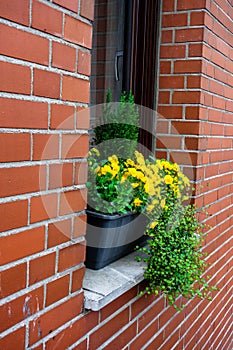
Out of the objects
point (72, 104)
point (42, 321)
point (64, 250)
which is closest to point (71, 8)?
point (72, 104)

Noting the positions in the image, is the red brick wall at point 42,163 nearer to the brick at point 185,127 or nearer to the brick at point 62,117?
the brick at point 62,117

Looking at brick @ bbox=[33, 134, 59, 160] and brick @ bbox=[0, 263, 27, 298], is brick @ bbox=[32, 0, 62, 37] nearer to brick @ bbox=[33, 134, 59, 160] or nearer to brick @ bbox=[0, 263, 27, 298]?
brick @ bbox=[33, 134, 59, 160]

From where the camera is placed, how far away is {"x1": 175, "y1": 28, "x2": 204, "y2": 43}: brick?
2.34 m

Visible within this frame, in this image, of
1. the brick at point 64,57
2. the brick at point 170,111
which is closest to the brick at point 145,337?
the brick at point 170,111

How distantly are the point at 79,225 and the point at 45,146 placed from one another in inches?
13.0

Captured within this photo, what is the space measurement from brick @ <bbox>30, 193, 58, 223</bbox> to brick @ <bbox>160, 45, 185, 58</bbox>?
1.40 m

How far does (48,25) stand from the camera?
1243mm

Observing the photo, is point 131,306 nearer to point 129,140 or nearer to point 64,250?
point 64,250

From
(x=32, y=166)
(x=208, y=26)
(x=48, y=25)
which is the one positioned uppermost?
(x=208, y=26)

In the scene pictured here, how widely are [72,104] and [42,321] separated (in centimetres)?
67

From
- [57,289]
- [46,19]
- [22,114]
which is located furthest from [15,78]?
[57,289]

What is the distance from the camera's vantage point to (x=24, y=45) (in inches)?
45.5

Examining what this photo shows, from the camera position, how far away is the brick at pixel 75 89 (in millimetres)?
1345

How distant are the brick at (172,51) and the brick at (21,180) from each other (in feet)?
4.66
